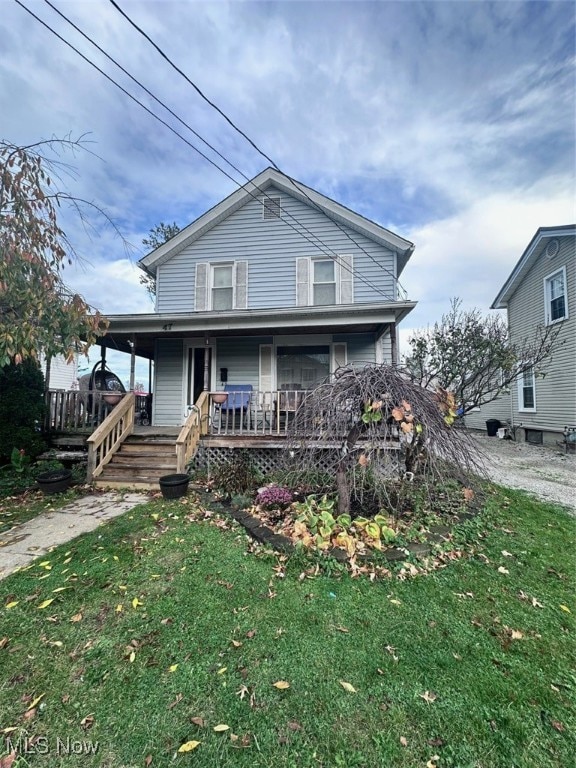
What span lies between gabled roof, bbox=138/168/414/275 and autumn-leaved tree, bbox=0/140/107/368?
5738mm

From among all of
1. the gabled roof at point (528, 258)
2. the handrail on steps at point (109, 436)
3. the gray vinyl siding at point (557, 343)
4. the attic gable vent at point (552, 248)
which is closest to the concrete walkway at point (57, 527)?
the handrail on steps at point (109, 436)

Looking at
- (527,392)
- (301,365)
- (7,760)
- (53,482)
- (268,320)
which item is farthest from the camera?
(527,392)

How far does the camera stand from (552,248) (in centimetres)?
1143

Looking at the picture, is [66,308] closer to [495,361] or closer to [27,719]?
[27,719]

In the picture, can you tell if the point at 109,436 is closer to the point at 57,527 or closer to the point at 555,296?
the point at 57,527

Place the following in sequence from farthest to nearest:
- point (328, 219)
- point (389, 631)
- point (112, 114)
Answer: point (328, 219)
point (112, 114)
point (389, 631)

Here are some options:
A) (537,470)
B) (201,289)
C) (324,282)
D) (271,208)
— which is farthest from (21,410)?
(537,470)

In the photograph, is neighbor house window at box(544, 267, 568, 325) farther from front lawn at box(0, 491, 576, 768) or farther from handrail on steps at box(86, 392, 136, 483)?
handrail on steps at box(86, 392, 136, 483)

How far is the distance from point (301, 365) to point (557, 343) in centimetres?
889

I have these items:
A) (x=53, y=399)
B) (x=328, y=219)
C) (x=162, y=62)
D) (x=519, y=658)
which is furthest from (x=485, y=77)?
(x=53, y=399)

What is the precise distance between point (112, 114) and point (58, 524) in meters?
7.35

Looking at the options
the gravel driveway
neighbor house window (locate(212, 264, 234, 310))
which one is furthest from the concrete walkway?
neighbor house window (locate(212, 264, 234, 310))

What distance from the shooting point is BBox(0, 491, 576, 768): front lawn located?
66.6 inches

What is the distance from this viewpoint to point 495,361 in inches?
369
